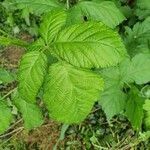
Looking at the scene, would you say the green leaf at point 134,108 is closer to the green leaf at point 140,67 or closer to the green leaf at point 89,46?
the green leaf at point 140,67

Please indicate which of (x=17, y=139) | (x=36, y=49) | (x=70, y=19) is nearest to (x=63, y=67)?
(x=36, y=49)

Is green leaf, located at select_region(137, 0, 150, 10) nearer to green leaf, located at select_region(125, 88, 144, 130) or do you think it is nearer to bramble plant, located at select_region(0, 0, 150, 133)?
green leaf, located at select_region(125, 88, 144, 130)

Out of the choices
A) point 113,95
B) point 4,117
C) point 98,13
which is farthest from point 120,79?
point 4,117

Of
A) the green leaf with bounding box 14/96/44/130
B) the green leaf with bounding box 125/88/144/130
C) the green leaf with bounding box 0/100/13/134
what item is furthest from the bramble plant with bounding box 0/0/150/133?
the green leaf with bounding box 125/88/144/130

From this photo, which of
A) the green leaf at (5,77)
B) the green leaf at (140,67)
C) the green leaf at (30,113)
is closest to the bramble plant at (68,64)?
the green leaf at (5,77)

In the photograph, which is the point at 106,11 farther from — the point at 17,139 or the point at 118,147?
the point at 17,139

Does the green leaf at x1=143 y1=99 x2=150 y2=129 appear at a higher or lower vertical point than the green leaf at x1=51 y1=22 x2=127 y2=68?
lower
